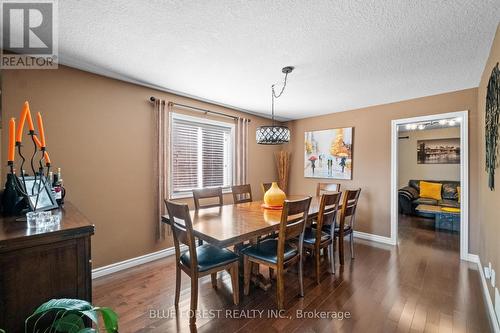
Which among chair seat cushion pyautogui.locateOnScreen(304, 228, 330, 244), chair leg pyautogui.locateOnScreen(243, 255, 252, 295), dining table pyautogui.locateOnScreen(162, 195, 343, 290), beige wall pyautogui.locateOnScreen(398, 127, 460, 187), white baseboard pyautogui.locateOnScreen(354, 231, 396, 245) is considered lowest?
white baseboard pyautogui.locateOnScreen(354, 231, 396, 245)

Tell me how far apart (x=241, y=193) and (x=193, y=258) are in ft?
5.14

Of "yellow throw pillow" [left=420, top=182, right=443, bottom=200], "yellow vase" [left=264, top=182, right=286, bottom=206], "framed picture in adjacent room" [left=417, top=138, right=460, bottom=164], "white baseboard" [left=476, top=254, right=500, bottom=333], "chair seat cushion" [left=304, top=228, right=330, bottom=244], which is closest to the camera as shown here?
"white baseboard" [left=476, top=254, right=500, bottom=333]

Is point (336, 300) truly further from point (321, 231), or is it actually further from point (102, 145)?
point (102, 145)

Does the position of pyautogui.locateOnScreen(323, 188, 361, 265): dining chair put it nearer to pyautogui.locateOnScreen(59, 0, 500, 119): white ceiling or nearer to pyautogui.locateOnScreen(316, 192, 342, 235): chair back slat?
pyautogui.locateOnScreen(316, 192, 342, 235): chair back slat

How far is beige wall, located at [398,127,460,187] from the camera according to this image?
550 centimetres

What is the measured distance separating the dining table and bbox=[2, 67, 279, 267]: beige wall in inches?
35.7

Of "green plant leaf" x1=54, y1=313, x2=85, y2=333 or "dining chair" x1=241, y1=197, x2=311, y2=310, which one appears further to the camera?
"dining chair" x1=241, y1=197, x2=311, y2=310

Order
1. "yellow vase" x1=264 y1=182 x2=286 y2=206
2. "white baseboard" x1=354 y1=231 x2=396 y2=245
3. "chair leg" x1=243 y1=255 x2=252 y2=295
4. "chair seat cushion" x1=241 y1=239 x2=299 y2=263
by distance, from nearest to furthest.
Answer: "chair seat cushion" x1=241 y1=239 x2=299 y2=263 < "chair leg" x1=243 y1=255 x2=252 y2=295 < "yellow vase" x1=264 y1=182 x2=286 y2=206 < "white baseboard" x1=354 y1=231 x2=396 y2=245

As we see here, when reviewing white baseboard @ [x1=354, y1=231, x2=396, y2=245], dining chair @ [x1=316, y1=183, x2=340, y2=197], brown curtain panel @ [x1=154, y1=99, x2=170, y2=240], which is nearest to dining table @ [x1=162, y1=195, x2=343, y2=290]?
brown curtain panel @ [x1=154, y1=99, x2=170, y2=240]

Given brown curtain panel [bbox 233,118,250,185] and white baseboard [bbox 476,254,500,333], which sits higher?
brown curtain panel [bbox 233,118,250,185]

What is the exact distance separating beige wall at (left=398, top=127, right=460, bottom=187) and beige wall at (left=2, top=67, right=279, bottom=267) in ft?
20.2

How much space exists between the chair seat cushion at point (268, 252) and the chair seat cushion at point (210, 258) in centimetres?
19

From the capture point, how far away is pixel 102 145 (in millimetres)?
2578

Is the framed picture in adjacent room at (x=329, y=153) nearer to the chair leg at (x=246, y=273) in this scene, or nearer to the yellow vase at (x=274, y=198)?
the yellow vase at (x=274, y=198)
